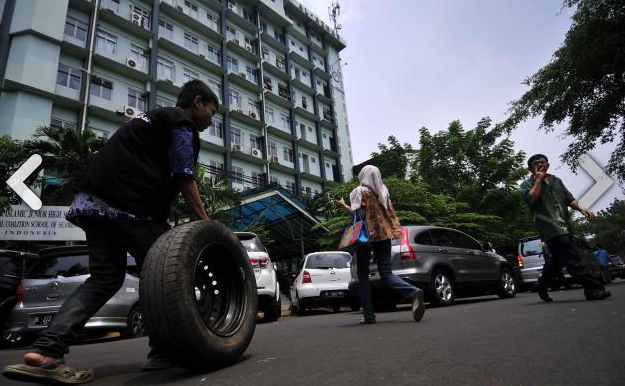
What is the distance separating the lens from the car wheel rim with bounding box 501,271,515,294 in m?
8.58

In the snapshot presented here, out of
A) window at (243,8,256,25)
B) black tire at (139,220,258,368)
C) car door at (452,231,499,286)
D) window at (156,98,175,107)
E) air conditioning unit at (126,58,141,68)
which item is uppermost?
window at (243,8,256,25)

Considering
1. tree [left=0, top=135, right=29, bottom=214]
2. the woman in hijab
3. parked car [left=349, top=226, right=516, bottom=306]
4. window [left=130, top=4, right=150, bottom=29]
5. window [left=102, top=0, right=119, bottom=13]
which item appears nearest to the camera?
the woman in hijab

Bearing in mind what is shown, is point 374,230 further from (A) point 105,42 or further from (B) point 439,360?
(A) point 105,42

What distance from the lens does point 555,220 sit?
5000 millimetres

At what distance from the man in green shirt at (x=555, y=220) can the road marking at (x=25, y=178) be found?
1316 cm

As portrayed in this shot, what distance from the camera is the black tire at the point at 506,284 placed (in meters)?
8.47

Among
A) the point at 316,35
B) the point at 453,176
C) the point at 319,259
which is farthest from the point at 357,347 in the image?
the point at 316,35

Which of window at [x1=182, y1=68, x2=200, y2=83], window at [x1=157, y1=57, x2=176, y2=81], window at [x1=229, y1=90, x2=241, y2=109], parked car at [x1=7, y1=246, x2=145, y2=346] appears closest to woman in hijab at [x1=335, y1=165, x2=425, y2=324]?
parked car at [x1=7, y1=246, x2=145, y2=346]

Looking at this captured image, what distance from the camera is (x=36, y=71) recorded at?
1839 centimetres

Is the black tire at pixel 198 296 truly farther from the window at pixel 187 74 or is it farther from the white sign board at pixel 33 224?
the window at pixel 187 74

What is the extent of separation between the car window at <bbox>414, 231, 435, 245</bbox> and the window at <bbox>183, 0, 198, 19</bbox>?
2550cm

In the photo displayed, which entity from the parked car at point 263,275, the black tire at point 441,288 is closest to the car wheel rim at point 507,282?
the black tire at point 441,288

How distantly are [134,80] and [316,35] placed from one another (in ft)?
71.3

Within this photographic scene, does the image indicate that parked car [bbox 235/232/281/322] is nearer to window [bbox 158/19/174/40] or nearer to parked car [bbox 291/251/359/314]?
parked car [bbox 291/251/359/314]
